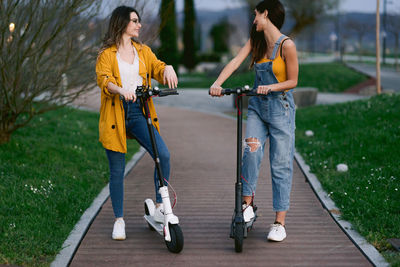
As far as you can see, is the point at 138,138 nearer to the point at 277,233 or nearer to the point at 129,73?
the point at 129,73

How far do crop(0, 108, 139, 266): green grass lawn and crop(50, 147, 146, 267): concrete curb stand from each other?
5cm

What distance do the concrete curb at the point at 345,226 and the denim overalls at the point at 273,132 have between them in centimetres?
68

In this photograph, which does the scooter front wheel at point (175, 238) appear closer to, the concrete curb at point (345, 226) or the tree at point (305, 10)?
the concrete curb at point (345, 226)

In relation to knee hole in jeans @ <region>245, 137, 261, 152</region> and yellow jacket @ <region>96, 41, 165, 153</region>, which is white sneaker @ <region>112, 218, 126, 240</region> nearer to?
yellow jacket @ <region>96, 41, 165, 153</region>

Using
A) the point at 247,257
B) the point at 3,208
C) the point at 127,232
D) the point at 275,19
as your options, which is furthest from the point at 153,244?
the point at 275,19

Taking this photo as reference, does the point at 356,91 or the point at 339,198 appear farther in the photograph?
the point at 356,91

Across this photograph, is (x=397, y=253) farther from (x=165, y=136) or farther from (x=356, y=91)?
(x=356, y=91)

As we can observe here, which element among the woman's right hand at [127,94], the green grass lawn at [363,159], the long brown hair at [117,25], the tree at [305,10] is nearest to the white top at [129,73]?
the long brown hair at [117,25]

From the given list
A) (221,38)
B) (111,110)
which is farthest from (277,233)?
(221,38)

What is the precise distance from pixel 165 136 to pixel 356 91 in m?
16.0

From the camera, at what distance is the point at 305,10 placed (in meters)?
42.3

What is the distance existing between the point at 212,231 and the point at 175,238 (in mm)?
700

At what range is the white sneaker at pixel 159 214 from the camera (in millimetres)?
4625

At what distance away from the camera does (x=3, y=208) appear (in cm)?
527
